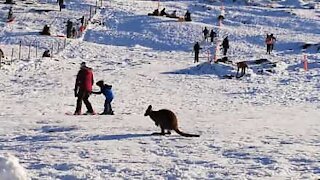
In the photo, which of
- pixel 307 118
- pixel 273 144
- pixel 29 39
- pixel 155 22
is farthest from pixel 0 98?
pixel 155 22

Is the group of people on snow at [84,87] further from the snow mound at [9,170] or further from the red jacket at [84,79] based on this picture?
the snow mound at [9,170]

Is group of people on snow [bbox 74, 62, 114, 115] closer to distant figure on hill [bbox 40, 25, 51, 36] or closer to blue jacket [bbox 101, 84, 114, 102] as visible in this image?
blue jacket [bbox 101, 84, 114, 102]

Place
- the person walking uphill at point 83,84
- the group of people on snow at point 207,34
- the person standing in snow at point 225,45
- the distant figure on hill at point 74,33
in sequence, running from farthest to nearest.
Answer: the group of people on snow at point 207,34 < the distant figure on hill at point 74,33 < the person standing in snow at point 225,45 < the person walking uphill at point 83,84

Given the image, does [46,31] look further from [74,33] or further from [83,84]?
[83,84]

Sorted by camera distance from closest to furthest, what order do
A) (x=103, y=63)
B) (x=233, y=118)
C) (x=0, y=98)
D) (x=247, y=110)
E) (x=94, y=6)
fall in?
(x=233, y=118)
(x=247, y=110)
(x=0, y=98)
(x=103, y=63)
(x=94, y=6)

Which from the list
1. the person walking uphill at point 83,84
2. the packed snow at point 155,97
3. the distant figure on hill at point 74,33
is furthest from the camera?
the distant figure on hill at point 74,33

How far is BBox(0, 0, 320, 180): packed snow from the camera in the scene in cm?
928

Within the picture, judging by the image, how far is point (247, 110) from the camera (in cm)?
1888

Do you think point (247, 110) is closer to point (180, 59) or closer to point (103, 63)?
point (103, 63)

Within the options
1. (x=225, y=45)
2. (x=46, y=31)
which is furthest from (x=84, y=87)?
(x=46, y=31)

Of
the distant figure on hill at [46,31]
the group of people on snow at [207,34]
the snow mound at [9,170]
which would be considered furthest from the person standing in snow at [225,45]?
the snow mound at [9,170]

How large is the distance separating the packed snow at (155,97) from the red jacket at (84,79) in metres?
0.89

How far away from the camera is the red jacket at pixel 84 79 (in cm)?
1611

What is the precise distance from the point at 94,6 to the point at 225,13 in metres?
11.7
